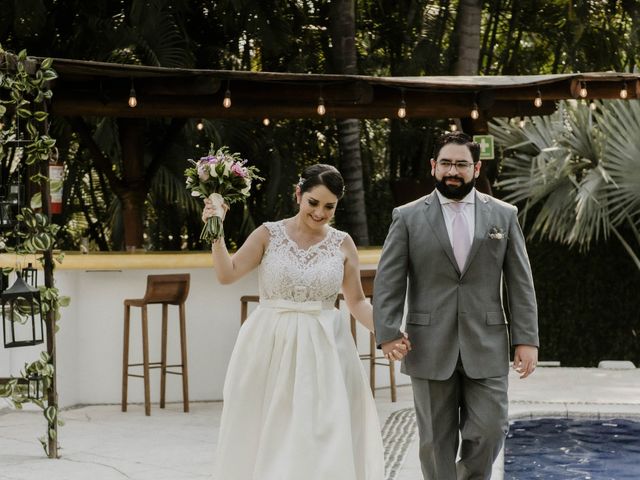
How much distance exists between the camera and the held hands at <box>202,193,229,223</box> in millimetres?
5414

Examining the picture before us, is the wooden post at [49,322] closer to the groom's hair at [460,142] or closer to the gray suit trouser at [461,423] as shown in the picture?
the gray suit trouser at [461,423]

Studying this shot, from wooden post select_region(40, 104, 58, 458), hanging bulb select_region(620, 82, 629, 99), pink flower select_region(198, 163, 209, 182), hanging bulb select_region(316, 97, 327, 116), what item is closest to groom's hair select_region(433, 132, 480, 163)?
pink flower select_region(198, 163, 209, 182)

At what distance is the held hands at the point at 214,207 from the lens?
17.8 feet

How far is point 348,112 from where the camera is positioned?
1102cm

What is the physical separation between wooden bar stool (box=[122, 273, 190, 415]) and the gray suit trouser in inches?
168

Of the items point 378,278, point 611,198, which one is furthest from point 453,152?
point 611,198

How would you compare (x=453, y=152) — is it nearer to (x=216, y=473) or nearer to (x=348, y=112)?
(x=216, y=473)

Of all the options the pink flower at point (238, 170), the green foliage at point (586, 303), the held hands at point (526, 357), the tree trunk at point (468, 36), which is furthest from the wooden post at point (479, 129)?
the held hands at point (526, 357)

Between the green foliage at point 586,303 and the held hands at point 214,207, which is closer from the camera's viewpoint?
the held hands at point 214,207

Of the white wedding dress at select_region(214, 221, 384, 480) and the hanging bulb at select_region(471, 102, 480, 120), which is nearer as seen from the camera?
the white wedding dress at select_region(214, 221, 384, 480)

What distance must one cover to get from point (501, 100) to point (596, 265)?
4.03 m

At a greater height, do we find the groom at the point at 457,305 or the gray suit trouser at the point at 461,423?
the groom at the point at 457,305

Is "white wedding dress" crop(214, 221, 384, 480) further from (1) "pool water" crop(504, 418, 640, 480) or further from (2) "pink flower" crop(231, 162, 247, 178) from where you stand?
(1) "pool water" crop(504, 418, 640, 480)

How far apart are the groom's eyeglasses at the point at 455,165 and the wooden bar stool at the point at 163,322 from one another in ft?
14.5
